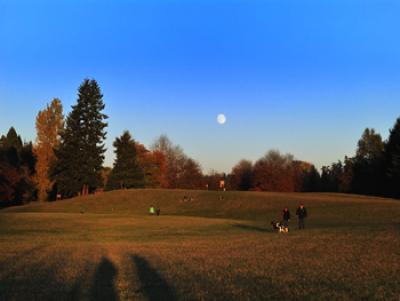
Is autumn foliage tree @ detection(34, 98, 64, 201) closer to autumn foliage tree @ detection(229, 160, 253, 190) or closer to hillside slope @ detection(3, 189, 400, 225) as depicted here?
hillside slope @ detection(3, 189, 400, 225)

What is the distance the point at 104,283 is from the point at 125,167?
79127mm

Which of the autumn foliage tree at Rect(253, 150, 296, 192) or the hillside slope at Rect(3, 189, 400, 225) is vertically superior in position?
the autumn foliage tree at Rect(253, 150, 296, 192)

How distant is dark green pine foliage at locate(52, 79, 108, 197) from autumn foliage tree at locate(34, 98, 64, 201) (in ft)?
9.56

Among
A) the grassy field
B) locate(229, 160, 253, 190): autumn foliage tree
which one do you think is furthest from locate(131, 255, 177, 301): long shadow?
locate(229, 160, 253, 190): autumn foliage tree

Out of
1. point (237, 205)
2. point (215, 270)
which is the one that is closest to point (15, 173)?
point (237, 205)

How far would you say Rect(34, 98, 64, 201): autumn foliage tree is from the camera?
7869 cm

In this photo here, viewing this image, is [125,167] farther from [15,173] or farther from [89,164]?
[15,173]

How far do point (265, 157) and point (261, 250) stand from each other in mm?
114580

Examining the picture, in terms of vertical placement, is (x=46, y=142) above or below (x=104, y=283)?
above

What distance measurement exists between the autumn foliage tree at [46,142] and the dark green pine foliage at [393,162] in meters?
57.6

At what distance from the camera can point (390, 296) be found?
8.12 meters

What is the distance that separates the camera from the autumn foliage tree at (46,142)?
78.7 metres

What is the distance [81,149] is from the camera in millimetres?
75125

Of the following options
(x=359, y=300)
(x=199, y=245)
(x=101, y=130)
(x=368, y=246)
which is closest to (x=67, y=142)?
(x=101, y=130)
